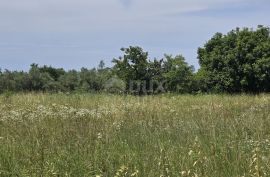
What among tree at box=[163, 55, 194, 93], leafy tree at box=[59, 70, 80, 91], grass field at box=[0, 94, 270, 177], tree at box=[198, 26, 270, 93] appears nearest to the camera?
grass field at box=[0, 94, 270, 177]

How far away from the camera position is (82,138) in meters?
5.88

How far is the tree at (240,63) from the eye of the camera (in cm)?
3178

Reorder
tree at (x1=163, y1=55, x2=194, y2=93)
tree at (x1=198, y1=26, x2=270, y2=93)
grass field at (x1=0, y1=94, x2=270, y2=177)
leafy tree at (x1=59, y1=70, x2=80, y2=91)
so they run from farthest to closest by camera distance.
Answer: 1. leafy tree at (x1=59, y1=70, x2=80, y2=91)
2. tree at (x1=163, y1=55, x2=194, y2=93)
3. tree at (x1=198, y1=26, x2=270, y2=93)
4. grass field at (x1=0, y1=94, x2=270, y2=177)

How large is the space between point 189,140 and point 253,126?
1.08 metres

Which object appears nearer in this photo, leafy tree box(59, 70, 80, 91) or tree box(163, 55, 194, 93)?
tree box(163, 55, 194, 93)

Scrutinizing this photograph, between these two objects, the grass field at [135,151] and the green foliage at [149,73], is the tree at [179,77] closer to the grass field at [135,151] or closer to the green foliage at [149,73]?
the green foliage at [149,73]

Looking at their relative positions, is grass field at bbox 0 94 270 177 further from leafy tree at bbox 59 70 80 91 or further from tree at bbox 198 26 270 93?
leafy tree at bbox 59 70 80 91

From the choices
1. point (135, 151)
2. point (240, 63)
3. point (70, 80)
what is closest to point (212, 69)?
point (240, 63)

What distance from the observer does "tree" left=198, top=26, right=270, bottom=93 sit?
31.8m

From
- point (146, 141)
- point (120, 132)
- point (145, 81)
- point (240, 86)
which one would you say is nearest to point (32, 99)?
point (120, 132)

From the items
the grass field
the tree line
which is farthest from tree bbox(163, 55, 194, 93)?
the grass field

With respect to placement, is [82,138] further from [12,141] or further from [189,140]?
[189,140]

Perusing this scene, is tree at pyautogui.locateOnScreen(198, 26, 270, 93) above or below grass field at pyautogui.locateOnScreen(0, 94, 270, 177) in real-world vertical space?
above

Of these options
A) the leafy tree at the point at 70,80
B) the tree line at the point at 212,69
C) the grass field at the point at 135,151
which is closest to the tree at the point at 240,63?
the tree line at the point at 212,69
